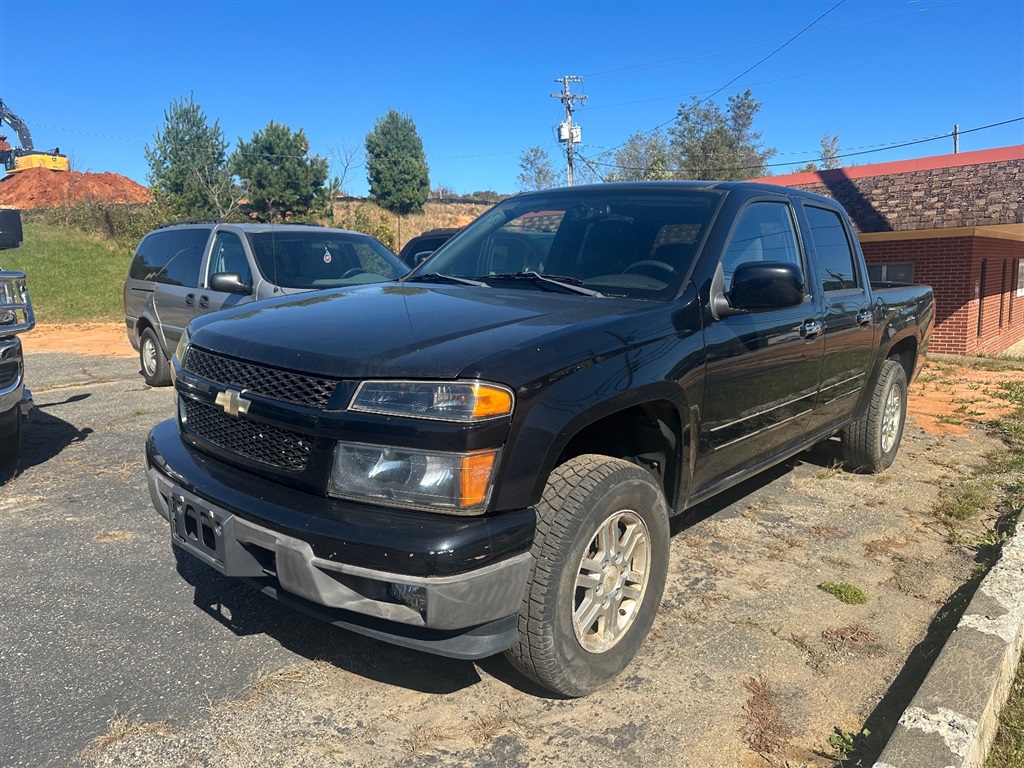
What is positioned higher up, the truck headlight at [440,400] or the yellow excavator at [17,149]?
the yellow excavator at [17,149]

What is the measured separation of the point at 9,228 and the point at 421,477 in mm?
3882

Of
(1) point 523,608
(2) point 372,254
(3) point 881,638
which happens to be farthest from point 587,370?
(2) point 372,254

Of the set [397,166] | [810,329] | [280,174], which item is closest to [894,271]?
[810,329]

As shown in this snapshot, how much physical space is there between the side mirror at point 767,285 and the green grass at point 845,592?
4.79 ft

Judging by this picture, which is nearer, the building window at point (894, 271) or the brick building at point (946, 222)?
the brick building at point (946, 222)

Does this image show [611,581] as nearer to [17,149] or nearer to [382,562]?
[382,562]

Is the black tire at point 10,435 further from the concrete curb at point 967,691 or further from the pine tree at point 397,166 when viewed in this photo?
the pine tree at point 397,166

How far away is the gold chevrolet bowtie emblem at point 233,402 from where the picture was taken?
2.66 metres

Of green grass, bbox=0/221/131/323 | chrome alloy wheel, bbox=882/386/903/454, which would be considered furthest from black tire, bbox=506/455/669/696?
green grass, bbox=0/221/131/323

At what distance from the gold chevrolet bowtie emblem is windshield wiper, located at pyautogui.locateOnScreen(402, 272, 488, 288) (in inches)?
51.4

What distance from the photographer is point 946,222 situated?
1313cm

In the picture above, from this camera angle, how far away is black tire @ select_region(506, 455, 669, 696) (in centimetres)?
247

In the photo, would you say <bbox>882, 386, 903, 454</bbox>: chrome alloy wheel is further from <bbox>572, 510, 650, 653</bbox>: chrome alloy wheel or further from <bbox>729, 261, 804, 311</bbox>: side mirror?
<bbox>572, 510, 650, 653</bbox>: chrome alloy wheel

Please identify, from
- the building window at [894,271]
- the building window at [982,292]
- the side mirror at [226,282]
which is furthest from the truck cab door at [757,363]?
the building window at [982,292]
